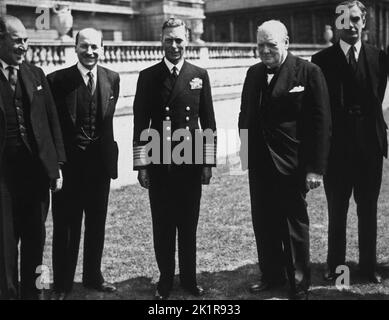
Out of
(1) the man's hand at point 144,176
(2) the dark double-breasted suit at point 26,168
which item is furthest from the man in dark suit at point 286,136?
(2) the dark double-breasted suit at point 26,168

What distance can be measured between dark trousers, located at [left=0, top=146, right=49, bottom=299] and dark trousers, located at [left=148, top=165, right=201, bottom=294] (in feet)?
3.45

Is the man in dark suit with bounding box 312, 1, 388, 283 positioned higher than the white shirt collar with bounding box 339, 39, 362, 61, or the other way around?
the white shirt collar with bounding box 339, 39, 362, 61

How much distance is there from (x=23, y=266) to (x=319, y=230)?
440 cm

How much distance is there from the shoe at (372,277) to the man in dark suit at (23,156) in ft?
10.8

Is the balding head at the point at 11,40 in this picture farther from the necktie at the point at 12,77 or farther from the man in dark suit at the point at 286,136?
the man in dark suit at the point at 286,136

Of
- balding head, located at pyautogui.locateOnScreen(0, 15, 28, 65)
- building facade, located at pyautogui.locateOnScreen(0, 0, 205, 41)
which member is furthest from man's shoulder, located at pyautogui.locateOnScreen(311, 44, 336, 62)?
building facade, located at pyautogui.locateOnScreen(0, 0, 205, 41)

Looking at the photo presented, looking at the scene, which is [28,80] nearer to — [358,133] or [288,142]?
[288,142]

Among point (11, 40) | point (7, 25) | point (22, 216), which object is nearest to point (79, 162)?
point (22, 216)

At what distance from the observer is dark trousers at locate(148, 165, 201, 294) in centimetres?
484

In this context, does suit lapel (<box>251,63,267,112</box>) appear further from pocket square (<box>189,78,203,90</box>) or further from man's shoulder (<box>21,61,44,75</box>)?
man's shoulder (<box>21,61,44,75</box>)

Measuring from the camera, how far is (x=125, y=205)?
9367 millimetres

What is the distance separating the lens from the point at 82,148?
4801 mm

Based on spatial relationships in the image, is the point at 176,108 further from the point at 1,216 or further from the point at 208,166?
the point at 1,216

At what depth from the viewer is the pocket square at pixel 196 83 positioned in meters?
4.75
